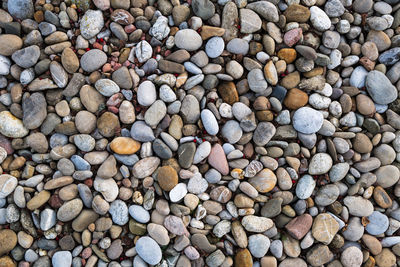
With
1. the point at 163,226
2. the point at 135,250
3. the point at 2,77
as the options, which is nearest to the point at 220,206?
the point at 163,226

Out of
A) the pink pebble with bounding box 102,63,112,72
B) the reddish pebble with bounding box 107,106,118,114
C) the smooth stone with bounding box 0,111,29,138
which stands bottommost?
the smooth stone with bounding box 0,111,29,138

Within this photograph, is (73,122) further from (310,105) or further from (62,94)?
(310,105)

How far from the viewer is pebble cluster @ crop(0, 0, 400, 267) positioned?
5.39 ft

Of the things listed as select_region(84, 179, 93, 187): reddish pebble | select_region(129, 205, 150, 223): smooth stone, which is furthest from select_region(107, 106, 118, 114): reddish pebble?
select_region(129, 205, 150, 223): smooth stone

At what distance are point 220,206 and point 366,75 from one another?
3.48 feet

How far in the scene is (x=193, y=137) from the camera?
170 centimetres

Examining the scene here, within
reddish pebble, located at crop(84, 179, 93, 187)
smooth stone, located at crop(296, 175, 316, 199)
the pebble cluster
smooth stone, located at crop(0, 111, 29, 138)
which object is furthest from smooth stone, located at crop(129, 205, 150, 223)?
smooth stone, located at crop(296, 175, 316, 199)

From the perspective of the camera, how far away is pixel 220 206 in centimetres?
170

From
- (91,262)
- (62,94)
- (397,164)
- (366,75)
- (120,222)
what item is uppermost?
(366,75)

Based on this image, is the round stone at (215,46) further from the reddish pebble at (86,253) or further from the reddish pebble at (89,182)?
the reddish pebble at (86,253)

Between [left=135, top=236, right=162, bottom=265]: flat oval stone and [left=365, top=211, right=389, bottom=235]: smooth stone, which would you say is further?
[left=365, top=211, right=389, bottom=235]: smooth stone

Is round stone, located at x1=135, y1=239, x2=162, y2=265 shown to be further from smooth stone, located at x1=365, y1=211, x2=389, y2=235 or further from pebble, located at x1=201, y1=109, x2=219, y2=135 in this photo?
smooth stone, located at x1=365, y1=211, x2=389, y2=235

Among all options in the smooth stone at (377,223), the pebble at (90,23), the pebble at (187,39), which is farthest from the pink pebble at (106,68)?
the smooth stone at (377,223)

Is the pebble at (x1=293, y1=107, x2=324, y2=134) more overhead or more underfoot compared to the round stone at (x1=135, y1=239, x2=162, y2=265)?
more overhead
